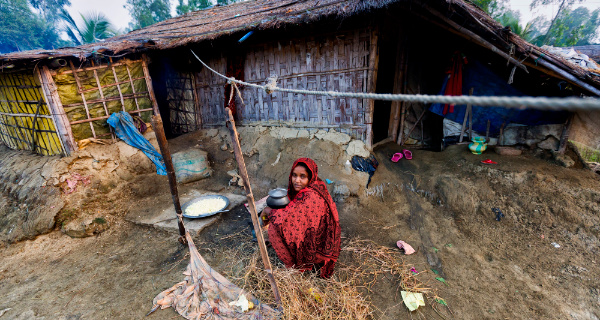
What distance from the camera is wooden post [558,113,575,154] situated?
430 centimetres

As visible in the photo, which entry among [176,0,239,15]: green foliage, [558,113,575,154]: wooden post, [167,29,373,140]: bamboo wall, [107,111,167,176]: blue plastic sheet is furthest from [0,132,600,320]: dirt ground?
[176,0,239,15]: green foliage

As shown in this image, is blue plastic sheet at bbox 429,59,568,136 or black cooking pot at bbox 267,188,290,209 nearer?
black cooking pot at bbox 267,188,290,209

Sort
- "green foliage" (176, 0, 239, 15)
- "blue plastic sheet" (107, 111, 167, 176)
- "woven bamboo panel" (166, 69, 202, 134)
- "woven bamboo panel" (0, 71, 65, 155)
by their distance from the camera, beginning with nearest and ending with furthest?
"woven bamboo panel" (0, 71, 65, 155)
"blue plastic sheet" (107, 111, 167, 176)
"woven bamboo panel" (166, 69, 202, 134)
"green foliage" (176, 0, 239, 15)

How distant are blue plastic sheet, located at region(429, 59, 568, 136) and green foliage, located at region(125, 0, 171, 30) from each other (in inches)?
1213

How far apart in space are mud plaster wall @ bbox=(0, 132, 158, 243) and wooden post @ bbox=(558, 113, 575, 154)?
864cm

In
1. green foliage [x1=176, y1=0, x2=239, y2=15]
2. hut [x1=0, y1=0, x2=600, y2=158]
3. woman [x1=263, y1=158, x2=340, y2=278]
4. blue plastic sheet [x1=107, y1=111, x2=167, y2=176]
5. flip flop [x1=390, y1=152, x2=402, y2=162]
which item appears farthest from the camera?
green foliage [x1=176, y1=0, x2=239, y2=15]

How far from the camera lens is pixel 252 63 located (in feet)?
21.3

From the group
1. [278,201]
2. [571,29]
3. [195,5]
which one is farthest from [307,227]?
[571,29]

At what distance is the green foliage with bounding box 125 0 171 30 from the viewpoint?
26.0 metres

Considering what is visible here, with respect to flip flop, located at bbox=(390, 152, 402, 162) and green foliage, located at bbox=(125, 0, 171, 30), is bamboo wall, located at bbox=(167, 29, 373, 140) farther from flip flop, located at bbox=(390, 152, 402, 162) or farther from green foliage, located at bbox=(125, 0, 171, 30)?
green foliage, located at bbox=(125, 0, 171, 30)

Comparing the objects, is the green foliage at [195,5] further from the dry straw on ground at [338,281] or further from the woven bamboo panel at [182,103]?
the dry straw on ground at [338,281]

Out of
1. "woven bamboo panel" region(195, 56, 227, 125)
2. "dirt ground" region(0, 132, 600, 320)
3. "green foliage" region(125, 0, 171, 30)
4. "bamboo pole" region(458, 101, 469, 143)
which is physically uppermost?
"green foliage" region(125, 0, 171, 30)

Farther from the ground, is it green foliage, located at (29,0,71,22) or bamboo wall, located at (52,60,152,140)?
green foliage, located at (29,0,71,22)

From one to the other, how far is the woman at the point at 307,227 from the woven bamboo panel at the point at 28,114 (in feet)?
19.1
